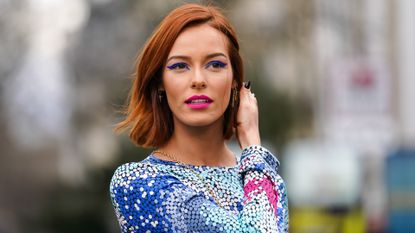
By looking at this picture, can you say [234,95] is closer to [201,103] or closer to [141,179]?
[201,103]

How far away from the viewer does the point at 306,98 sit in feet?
156

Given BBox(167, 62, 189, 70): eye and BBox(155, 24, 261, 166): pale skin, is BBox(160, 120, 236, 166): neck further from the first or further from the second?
BBox(167, 62, 189, 70): eye

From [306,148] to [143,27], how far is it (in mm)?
14900

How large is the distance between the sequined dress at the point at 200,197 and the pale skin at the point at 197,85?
7 centimetres

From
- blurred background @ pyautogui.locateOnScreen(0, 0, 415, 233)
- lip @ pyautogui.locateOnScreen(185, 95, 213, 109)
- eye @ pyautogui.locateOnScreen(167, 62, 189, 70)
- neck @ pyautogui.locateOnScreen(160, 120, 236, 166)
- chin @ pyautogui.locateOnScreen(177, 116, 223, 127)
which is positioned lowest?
neck @ pyautogui.locateOnScreen(160, 120, 236, 166)

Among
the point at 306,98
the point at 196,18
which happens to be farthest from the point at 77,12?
the point at 196,18

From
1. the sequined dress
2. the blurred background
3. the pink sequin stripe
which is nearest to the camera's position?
the sequined dress

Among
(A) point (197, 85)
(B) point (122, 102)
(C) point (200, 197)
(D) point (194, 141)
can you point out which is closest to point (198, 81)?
(A) point (197, 85)

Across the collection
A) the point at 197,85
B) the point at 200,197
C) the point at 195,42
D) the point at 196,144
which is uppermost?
the point at 195,42

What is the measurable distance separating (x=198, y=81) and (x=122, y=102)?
19.4 meters

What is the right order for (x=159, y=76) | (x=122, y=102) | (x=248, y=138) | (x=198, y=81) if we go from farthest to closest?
(x=122, y=102)
(x=248, y=138)
(x=159, y=76)
(x=198, y=81)

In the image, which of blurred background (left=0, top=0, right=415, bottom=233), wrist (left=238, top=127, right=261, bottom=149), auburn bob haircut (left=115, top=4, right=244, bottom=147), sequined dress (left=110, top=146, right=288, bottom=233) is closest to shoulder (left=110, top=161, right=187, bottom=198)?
sequined dress (left=110, top=146, right=288, bottom=233)

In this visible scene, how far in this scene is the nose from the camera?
453 centimetres

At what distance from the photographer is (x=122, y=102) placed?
2388 centimetres
